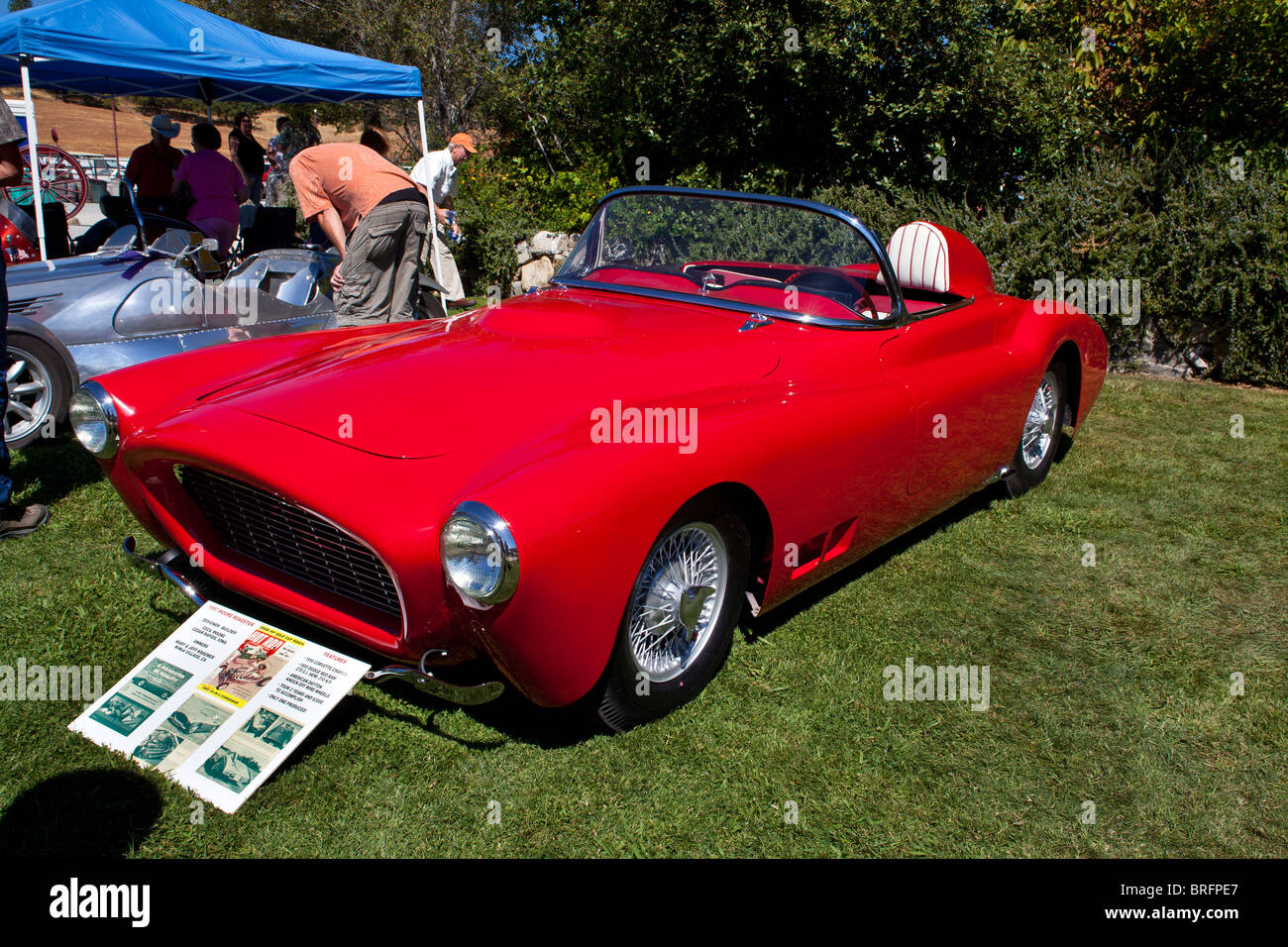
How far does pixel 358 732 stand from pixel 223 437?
920 millimetres

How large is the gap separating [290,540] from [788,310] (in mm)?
1961

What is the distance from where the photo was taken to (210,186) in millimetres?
8148

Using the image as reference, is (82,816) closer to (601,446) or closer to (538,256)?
(601,446)

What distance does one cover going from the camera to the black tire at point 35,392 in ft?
15.4

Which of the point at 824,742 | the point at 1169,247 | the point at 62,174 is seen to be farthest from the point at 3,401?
the point at 62,174

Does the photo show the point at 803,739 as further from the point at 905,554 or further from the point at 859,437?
the point at 905,554

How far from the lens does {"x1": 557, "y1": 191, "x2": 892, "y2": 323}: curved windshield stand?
3625 millimetres

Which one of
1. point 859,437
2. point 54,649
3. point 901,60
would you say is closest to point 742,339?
point 859,437

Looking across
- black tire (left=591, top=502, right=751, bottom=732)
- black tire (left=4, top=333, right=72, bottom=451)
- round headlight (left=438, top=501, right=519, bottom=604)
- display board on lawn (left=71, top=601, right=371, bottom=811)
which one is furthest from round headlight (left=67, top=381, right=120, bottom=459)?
black tire (left=4, top=333, right=72, bottom=451)

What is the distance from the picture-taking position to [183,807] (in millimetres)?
2338

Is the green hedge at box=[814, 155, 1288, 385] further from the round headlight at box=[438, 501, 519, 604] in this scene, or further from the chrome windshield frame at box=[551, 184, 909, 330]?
the round headlight at box=[438, 501, 519, 604]

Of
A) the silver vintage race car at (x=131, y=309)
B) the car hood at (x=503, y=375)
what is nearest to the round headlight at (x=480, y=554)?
the car hood at (x=503, y=375)

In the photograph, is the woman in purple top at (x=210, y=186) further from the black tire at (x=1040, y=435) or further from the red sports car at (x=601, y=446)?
the black tire at (x=1040, y=435)

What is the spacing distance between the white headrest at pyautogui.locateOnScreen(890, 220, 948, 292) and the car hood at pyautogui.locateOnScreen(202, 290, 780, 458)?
1138mm
